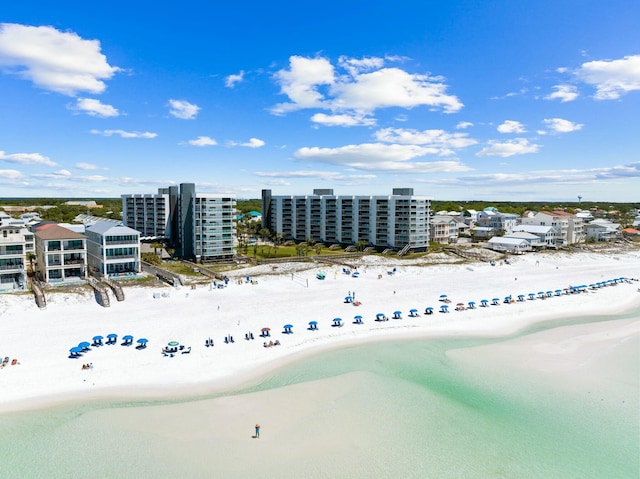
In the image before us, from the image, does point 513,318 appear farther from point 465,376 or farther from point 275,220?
point 275,220

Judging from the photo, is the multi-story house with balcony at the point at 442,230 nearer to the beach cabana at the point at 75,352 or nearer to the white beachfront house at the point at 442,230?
the white beachfront house at the point at 442,230

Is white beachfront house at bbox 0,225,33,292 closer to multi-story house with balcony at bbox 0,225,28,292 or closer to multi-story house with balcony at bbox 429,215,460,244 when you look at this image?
multi-story house with balcony at bbox 0,225,28,292

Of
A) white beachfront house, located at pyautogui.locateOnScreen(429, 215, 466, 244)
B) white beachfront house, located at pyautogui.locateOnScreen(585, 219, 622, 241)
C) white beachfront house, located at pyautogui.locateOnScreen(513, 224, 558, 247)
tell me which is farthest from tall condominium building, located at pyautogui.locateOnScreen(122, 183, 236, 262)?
white beachfront house, located at pyautogui.locateOnScreen(585, 219, 622, 241)

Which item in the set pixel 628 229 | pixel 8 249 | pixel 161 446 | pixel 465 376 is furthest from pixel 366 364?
pixel 628 229

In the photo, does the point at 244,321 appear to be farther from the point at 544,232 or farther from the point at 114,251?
the point at 544,232

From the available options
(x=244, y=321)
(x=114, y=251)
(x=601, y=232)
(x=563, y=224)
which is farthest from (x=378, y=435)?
(x=601, y=232)
